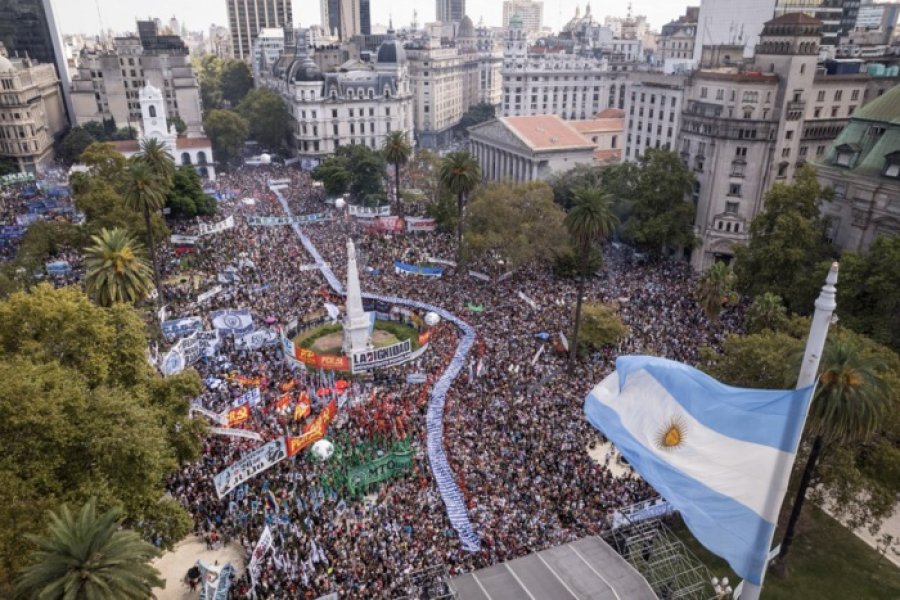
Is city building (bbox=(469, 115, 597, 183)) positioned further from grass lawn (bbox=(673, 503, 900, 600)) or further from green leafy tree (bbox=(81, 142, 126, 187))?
grass lawn (bbox=(673, 503, 900, 600))

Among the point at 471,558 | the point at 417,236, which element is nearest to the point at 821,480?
the point at 471,558

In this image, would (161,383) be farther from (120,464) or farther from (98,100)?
(98,100)

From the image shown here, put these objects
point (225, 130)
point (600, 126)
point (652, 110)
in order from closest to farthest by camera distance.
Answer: point (652, 110) → point (600, 126) → point (225, 130)

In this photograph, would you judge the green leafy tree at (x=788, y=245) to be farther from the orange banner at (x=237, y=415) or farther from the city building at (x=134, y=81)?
the city building at (x=134, y=81)

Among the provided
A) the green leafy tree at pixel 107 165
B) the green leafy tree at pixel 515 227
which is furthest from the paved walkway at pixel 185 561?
the green leafy tree at pixel 107 165

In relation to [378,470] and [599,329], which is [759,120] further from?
[378,470]

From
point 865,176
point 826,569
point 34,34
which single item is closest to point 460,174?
point 865,176
